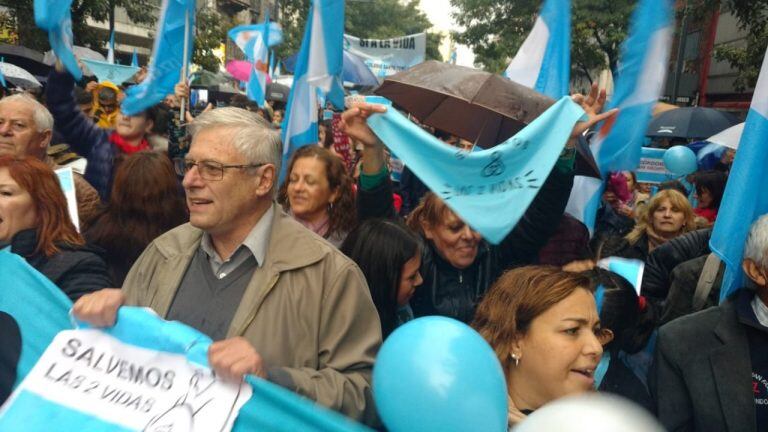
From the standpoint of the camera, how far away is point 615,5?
21.5m

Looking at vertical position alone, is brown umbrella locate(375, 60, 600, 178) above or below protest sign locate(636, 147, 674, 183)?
above

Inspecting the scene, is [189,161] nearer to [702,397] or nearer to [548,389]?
[548,389]

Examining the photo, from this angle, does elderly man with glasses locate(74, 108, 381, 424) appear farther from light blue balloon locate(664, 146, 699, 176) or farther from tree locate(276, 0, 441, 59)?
tree locate(276, 0, 441, 59)

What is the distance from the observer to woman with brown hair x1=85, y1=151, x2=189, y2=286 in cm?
354

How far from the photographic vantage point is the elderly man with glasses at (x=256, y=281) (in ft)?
6.88

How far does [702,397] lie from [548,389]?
0.56 meters

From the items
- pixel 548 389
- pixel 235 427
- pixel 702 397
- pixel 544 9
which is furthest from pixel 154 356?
pixel 544 9

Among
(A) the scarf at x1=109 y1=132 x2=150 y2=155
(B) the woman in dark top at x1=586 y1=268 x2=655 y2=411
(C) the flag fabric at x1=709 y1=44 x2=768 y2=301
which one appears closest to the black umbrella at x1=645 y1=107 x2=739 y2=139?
(A) the scarf at x1=109 y1=132 x2=150 y2=155

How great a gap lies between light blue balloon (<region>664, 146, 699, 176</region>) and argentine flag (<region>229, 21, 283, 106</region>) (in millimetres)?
4997

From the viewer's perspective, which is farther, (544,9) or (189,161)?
(544,9)

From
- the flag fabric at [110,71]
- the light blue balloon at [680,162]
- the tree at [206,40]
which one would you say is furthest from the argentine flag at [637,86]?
the tree at [206,40]

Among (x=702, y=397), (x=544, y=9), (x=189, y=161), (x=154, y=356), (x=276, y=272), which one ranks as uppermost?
(x=544, y=9)

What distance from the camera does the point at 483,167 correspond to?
2.77 metres

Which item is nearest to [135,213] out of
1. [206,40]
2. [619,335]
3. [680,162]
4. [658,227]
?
[619,335]
